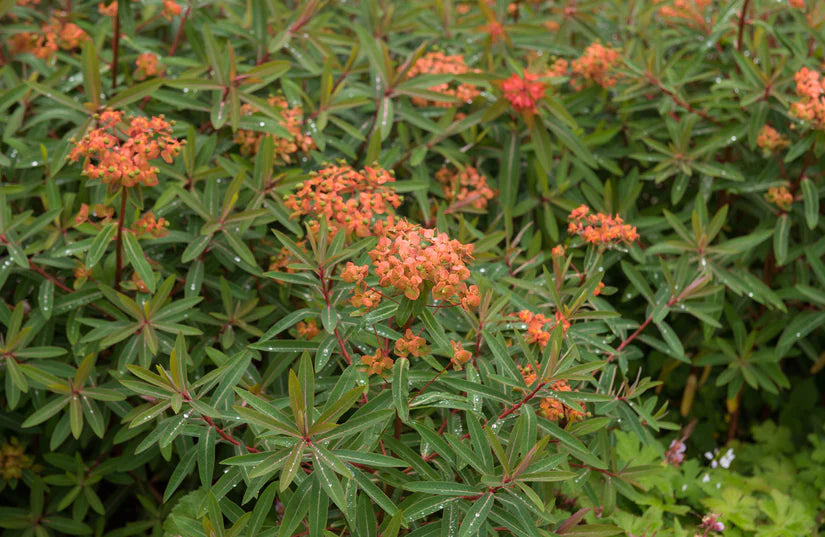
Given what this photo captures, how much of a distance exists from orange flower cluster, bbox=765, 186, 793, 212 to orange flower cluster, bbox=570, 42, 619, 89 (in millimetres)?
760

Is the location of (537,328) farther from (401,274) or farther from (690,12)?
(690,12)

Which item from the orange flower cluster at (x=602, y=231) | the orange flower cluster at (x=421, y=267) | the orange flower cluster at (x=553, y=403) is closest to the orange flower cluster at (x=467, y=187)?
the orange flower cluster at (x=602, y=231)

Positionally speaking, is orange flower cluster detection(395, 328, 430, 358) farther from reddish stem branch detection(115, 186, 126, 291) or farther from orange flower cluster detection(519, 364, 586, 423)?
reddish stem branch detection(115, 186, 126, 291)

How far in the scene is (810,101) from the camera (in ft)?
8.80

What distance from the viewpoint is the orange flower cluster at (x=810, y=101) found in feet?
8.64

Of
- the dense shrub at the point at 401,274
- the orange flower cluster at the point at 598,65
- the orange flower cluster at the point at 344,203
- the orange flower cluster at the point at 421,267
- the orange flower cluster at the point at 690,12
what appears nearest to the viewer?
the orange flower cluster at the point at 421,267

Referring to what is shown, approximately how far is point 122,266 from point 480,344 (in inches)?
44.2

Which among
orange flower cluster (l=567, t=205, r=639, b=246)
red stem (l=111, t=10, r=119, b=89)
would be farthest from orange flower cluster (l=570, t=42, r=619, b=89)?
red stem (l=111, t=10, r=119, b=89)

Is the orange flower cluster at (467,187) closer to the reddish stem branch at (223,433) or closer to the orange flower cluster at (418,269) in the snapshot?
the orange flower cluster at (418,269)

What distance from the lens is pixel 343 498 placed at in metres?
1.66

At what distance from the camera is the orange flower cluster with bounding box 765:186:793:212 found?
2916 mm

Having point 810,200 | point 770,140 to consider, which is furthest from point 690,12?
point 810,200

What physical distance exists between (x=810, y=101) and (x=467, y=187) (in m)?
1.24

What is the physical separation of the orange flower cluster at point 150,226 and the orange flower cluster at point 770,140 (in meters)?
2.16
